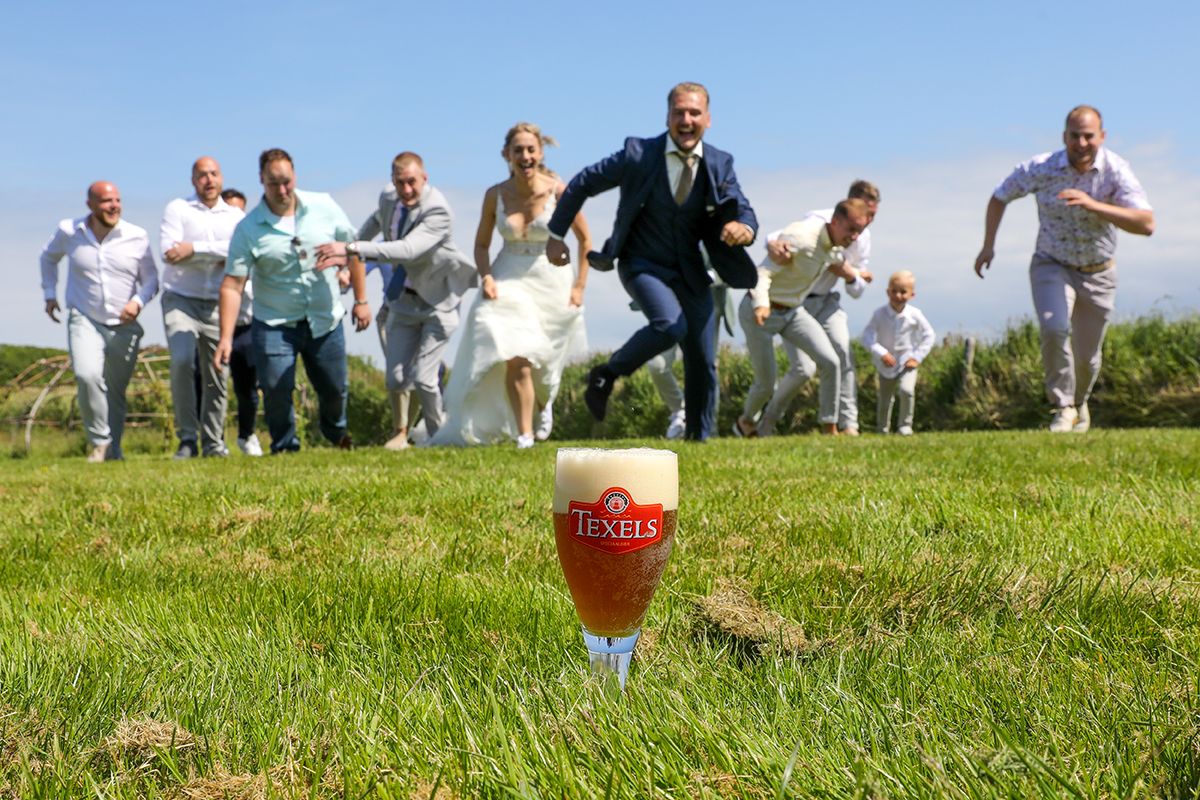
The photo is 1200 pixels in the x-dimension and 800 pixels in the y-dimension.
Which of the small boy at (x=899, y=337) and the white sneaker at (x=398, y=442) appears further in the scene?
the small boy at (x=899, y=337)

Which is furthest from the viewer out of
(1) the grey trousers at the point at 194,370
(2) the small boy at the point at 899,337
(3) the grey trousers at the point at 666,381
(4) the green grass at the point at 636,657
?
(2) the small boy at the point at 899,337

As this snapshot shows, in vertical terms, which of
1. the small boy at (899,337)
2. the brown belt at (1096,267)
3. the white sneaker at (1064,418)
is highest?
the brown belt at (1096,267)

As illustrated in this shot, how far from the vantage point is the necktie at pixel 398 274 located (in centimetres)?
984

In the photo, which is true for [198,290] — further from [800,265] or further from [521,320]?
[800,265]

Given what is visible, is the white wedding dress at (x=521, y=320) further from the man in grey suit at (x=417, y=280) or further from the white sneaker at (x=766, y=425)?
the white sneaker at (x=766, y=425)

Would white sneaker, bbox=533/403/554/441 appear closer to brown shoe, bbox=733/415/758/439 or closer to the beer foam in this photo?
brown shoe, bbox=733/415/758/439

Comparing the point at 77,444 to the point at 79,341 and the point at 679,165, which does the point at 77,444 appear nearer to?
the point at 79,341

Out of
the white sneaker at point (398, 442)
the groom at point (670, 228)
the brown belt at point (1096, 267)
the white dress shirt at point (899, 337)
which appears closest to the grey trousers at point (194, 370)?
the white sneaker at point (398, 442)

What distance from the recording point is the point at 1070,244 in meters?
9.67

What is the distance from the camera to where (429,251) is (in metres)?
9.70

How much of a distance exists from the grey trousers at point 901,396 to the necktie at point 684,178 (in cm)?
602

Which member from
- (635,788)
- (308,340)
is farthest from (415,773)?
(308,340)

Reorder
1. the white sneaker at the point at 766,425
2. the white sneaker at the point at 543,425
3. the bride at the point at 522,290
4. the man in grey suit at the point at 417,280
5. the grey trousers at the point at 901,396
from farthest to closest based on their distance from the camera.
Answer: the grey trousers at the point at 901,396, the white sneaker at the point at 766,425, the white sneaker at the point at 543,425, the man in grey suit at the point at 417,280, the bride at the point at 522,290

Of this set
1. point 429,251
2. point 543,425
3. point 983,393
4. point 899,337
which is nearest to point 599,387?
point 429,251
